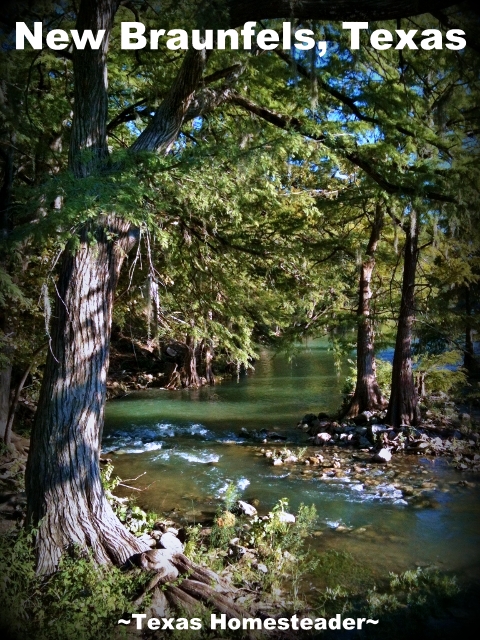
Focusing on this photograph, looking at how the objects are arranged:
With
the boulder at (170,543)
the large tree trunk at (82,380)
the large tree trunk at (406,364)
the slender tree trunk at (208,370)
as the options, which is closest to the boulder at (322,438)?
the large tree trunk at (406,364)

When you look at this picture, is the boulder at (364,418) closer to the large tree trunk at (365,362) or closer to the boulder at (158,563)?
the large tree trunk at (365,362)

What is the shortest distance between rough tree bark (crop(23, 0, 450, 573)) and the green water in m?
2.97

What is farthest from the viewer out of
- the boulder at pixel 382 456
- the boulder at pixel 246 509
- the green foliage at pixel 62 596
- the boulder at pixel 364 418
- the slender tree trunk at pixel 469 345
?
the slender tree trunk at pixel 469 345

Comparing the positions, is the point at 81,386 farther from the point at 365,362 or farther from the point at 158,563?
the point at 365,362

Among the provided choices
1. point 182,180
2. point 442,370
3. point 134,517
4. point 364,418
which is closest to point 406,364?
point 442,370

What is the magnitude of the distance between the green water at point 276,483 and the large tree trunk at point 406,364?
226 centimetres

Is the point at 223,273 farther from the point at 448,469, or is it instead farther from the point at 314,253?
the point at 448,469

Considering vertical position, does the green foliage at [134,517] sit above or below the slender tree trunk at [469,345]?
below

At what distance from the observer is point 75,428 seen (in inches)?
191

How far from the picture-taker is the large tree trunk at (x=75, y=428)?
479cm

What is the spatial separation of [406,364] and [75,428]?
10.2 metres

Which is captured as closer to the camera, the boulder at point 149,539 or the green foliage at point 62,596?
the green foliage at point 62,596

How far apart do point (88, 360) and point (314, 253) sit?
5455mm

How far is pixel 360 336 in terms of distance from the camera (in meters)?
15.0
